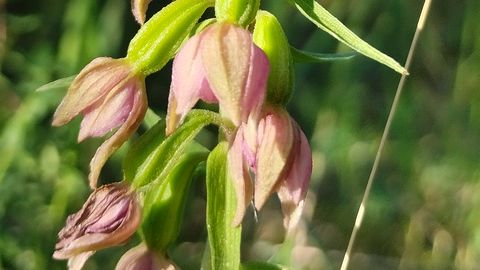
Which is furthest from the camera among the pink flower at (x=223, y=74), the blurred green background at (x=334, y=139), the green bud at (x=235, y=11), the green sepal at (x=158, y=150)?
the blurred green background at (x=334, y=139)

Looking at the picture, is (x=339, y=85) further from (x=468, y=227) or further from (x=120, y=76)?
(x=120, y=76)

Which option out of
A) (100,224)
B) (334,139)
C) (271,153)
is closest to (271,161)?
(271,153)

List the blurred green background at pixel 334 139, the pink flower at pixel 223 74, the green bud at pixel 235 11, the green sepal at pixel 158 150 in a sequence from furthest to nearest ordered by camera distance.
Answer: the blurred green background at pixel 334 139, the green sepal at pixel 158 150, the green bud at pixel 235 11, the pink flower at pixel 223 74

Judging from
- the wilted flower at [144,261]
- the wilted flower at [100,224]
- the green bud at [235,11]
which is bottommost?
the wilted flower at [144,261]

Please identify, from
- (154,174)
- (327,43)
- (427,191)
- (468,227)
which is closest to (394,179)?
(427,191)

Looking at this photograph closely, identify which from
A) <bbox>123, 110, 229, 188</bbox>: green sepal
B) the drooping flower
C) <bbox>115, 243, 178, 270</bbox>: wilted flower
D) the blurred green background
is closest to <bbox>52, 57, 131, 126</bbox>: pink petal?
the drooping flower

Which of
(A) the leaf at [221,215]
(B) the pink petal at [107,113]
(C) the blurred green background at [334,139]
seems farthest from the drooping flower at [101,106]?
(C) the blurred green background at [334,139]

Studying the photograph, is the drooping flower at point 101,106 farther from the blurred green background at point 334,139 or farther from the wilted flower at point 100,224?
the blurred green background at point 334,139
